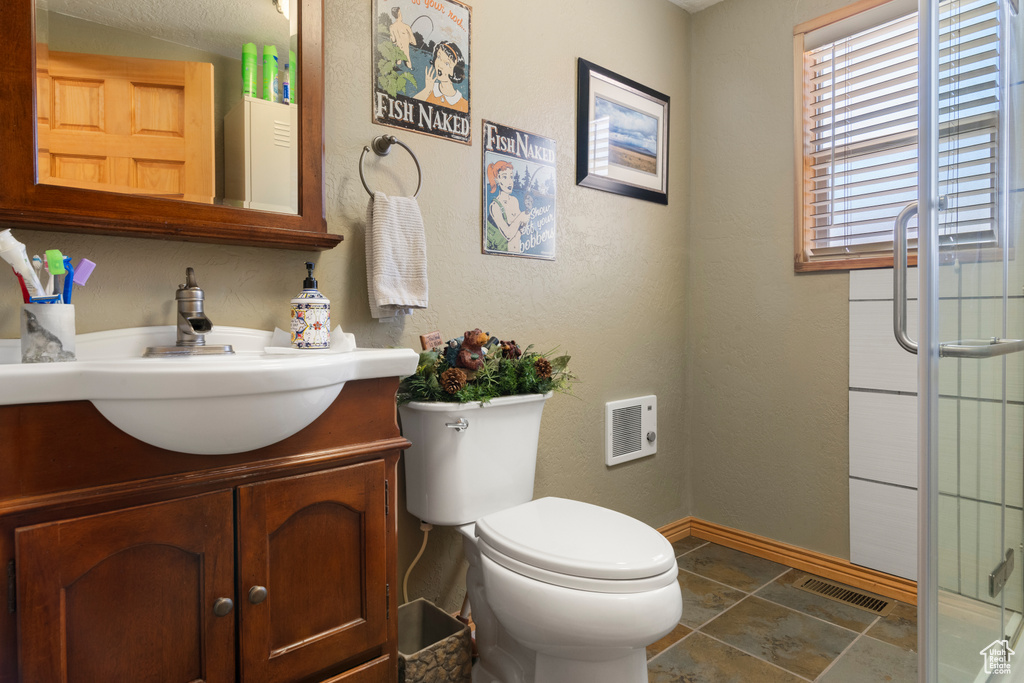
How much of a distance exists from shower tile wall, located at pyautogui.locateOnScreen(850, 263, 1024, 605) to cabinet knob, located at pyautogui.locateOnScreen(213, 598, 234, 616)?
1186 mm

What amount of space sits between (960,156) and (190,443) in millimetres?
1405

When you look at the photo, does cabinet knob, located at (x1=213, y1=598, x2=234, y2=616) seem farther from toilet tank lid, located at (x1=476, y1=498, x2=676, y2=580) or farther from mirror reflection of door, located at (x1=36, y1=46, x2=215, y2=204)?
mirror reflection of door, located at (x1=36, y1=46, x2=215, y2=204)

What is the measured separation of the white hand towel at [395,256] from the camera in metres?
1.44

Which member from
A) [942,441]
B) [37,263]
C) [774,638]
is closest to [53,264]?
[37,263]

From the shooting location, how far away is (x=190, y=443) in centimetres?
89

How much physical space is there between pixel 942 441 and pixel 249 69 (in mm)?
1550

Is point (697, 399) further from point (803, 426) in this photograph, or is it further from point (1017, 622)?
point (1017, 622)

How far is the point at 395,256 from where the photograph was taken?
1474 millimetres

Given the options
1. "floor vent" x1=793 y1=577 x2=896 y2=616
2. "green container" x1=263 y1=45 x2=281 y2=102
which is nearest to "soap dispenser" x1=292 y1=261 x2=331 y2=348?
"green container" x1=263 y1=45 x2=281 y2=102

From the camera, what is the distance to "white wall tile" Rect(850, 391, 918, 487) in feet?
6.33

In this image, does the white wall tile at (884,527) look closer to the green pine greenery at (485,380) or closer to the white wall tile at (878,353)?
the white wall tile at (878,353)

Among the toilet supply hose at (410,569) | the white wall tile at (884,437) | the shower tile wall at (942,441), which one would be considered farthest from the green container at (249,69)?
the white wall tile at (884,437)

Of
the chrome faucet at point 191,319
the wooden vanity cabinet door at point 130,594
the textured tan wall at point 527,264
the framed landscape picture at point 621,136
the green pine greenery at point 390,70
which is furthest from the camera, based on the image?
the framed landscape picture at point 621,136

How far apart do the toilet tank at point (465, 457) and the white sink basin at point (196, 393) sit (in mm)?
456
